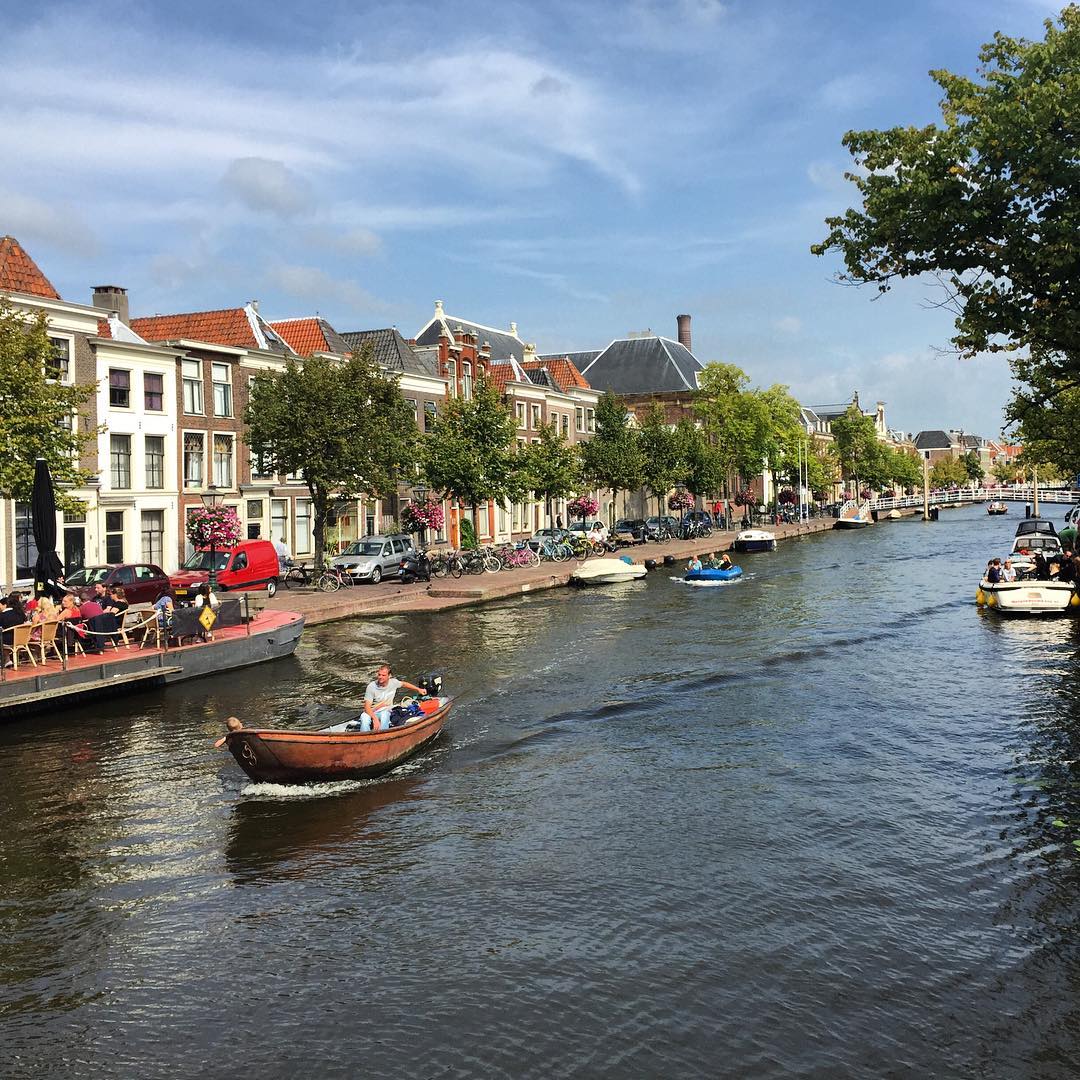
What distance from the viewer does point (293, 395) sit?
41.8m

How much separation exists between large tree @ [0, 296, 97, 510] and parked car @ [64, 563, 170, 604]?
257cm

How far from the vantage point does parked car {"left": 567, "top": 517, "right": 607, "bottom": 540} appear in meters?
61.7

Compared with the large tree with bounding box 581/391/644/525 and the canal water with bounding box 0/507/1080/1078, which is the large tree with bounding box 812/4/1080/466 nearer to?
the canal water with bounding box 0/507/1080/1078

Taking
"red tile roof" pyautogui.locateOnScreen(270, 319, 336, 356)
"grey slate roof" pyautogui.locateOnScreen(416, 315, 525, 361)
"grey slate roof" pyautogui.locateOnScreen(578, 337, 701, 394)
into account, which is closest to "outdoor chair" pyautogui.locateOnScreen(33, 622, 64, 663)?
"red tile roof" pyautogui.locateOnScreen(270, 319, 336, 356)

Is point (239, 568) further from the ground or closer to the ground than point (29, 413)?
closer to the ground

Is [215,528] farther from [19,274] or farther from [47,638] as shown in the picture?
[47,638]

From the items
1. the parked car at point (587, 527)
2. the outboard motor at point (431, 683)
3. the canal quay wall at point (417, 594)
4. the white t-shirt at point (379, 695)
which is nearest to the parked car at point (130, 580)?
the canal quay wall at point (417, 594)

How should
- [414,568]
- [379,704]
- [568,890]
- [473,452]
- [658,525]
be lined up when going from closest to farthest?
1. [568,890]
2. [379,704]
3. [414,568]
4. [473,452]
5. [658,525]

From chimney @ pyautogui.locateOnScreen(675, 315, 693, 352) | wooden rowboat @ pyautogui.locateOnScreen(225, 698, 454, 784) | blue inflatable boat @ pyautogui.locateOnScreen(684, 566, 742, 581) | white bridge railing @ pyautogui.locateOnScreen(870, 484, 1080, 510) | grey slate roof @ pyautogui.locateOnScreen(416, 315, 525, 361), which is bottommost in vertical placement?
wooden rowboat @ pyautogui.locateOnScreen(225, 698, 454, 784)

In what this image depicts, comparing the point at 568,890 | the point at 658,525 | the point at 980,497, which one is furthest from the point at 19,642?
the point at 980,497

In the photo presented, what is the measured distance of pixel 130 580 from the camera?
31.3 metres

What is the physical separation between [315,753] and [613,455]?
194 feet

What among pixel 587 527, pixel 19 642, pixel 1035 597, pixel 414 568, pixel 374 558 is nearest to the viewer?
pixel 19 642

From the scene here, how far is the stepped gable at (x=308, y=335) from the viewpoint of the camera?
55125 millimetres
